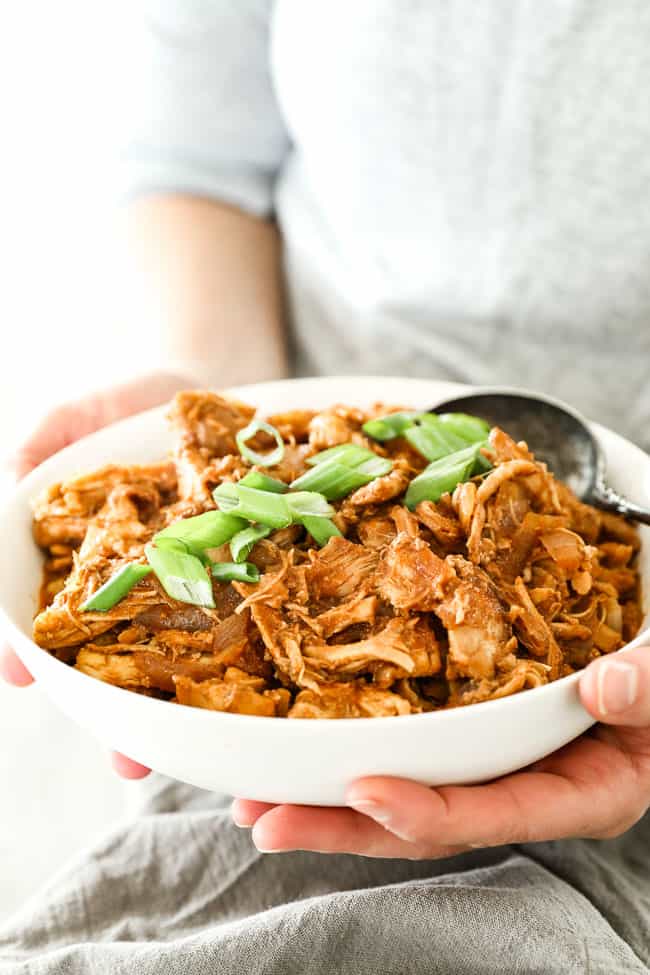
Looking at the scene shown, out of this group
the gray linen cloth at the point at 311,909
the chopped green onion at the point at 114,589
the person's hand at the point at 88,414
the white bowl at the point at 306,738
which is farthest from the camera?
the person's hand at the point at 88,414

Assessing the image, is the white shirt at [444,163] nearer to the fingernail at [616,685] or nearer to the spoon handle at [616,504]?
the spoon handle at [616,504]

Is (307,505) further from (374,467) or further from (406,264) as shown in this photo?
(406,264)

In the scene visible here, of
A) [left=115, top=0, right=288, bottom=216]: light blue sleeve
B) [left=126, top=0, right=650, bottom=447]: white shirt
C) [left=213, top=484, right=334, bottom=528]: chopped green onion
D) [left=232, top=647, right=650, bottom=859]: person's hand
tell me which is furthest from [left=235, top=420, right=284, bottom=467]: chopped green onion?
[left=115, top=0, right=288, bottom=216]: light blue sleeve

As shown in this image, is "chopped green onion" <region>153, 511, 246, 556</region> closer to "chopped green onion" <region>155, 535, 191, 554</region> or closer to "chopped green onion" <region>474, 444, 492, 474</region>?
"chopped green onion" <region>155, 535, 191, 554</region>

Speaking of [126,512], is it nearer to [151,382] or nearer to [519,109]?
[151,382]

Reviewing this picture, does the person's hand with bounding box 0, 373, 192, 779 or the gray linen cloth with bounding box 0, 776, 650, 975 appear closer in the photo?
the gray linen cloth with bounding box 0, 776, 650, 975

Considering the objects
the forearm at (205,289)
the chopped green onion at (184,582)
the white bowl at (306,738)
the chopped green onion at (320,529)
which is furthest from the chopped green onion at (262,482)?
the forearm at (205,289)

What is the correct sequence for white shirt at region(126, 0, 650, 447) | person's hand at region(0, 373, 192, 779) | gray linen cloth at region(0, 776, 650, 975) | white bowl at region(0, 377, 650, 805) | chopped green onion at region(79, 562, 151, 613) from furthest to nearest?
1. white shirt at region(126, 0, 650, 447)
2. person's hand at region(0, 373, 192, 779)
3. chopped green onion at region(79, 562, 151, 613)
4. gray linen cloth at region(0, 776, 650, 975)
5. white bowl at region(0, 377, 650, 805)
